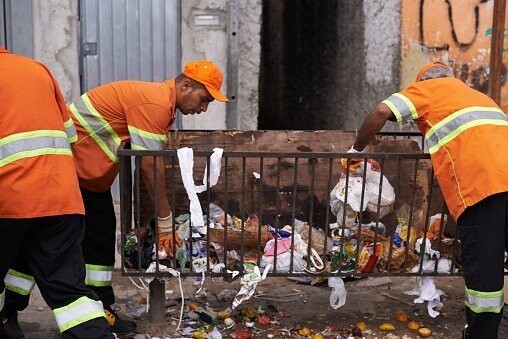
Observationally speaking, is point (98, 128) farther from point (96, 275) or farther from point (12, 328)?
point (12, 328)

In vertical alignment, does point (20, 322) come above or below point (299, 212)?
below

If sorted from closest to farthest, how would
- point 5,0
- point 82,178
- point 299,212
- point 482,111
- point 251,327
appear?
point 482,111, point 82,178, point 251,327, point 299,212, point 5,0

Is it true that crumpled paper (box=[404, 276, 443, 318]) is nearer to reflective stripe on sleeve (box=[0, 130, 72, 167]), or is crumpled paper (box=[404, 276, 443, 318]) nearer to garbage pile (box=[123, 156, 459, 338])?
garbage pile (box=[123, 156, 459, 338])

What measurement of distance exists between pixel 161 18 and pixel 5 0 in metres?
1.44

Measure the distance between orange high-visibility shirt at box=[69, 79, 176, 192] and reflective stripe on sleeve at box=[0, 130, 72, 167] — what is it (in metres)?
0.67

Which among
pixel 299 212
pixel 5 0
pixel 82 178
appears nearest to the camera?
pixel 82 178

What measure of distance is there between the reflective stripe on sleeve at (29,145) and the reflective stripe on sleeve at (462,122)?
1.87 m

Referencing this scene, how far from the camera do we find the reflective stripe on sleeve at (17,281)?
362cm

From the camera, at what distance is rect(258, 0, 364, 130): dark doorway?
7668 mm

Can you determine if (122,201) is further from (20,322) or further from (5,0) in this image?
(5,0)

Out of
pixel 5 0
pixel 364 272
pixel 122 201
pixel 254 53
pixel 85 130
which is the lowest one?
pixel 364 272

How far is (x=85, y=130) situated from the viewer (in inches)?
151

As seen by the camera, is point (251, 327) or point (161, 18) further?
point (161, 18)

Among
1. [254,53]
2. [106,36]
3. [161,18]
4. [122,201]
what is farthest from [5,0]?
[122,201]
